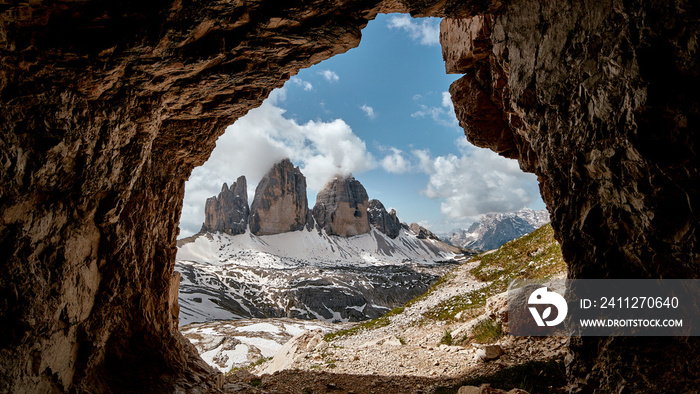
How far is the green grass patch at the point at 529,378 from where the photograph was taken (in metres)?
7.58

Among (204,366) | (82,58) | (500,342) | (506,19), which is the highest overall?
(506,19)

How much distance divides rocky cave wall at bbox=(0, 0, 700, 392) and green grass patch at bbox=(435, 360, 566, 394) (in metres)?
1.09

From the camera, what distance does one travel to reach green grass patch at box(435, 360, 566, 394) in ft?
24.9

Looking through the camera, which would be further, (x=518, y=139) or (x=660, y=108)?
(x=518, y=139)

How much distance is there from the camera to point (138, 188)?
9.12 meters

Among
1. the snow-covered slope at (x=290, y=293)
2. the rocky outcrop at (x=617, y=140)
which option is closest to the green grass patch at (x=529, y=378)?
the rocky outcrop at (x=617, y=140)

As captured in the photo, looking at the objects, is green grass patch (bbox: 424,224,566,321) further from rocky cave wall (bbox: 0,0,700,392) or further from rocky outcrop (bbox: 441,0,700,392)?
rocky cave wall (bbox: 0,0,700,392)

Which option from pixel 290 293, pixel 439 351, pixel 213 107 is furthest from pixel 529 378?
pixel 290 293

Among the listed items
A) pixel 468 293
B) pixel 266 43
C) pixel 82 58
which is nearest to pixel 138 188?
pixel 82 58

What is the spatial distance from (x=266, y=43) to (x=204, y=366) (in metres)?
11.4

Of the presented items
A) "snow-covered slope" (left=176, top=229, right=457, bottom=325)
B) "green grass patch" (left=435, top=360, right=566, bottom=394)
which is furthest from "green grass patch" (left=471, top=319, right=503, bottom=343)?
"snow-covered slope" (left=176, top=229, right=457, bottom=325)

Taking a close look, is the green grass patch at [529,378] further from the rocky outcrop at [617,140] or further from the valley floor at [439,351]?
the rocky outcrop at [617,140]

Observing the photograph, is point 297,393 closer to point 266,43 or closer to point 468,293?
point 266,43

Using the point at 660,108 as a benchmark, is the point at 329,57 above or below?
above
